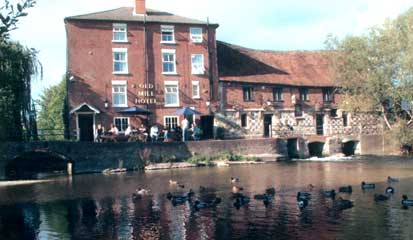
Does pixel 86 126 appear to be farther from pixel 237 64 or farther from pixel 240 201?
pixel 240 201

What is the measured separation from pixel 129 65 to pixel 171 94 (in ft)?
15.1

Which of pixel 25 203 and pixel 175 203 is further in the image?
pixel 25 203

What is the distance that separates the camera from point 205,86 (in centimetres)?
4966

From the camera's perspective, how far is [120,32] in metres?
47.7

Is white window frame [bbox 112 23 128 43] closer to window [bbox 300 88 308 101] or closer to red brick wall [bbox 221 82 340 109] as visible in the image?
red brick wall [bbox 221 82 340 109]

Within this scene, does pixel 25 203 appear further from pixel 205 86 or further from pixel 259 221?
pixel 205 86

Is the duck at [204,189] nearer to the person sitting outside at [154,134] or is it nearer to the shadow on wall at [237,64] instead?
the person sitting outside at [154,134]

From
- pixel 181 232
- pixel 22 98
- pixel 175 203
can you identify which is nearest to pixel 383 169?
pixel 175 203

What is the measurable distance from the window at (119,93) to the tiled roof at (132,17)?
5.76m

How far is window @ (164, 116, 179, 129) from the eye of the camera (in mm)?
48031

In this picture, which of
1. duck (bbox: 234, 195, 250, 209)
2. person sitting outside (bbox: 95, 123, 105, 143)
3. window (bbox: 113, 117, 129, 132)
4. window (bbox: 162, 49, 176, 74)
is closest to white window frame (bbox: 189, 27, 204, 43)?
window (bbox: 162, 49, 176, 74)

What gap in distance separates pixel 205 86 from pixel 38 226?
3211 cm

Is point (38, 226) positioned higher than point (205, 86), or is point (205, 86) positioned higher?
point (205, 86)

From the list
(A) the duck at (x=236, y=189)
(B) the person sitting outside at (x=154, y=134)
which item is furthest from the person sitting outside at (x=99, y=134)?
(A) the duck at (x=236, y=189)
